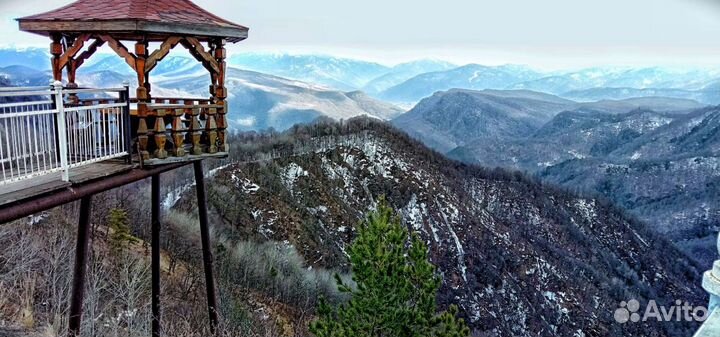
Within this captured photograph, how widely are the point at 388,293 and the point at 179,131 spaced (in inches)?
190

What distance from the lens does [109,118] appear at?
6.46 meters

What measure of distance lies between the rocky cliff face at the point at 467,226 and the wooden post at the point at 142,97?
97.6ft

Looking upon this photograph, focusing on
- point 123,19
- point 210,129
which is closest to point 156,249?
point 210,129

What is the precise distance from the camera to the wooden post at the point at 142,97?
6318 millimetres

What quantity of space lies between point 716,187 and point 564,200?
1837 inches

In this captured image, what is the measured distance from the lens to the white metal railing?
15.7 ft

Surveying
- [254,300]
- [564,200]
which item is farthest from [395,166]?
[254,300]

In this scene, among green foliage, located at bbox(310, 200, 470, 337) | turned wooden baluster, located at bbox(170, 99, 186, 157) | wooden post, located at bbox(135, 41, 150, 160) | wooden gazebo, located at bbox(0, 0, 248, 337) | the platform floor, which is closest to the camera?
the platform floor

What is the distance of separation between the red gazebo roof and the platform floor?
1.55 m

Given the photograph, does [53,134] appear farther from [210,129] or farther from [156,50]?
[210,129]

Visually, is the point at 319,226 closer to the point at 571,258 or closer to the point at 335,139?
the point at 335,139

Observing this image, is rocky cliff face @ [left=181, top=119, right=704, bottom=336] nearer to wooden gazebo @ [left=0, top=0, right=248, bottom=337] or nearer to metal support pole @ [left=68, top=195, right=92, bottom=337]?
wooden gazebo @ [left=0, top=0, right=248, bottom=337]

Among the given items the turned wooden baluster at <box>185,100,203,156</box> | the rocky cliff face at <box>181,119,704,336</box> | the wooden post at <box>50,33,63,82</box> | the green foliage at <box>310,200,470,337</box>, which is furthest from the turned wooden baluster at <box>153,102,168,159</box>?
the rocky cliff face at <box>181,119,704,336</box>

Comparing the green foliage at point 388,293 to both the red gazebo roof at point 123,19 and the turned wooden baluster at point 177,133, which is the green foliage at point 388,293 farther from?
the red gazebo roof at point 123,19
